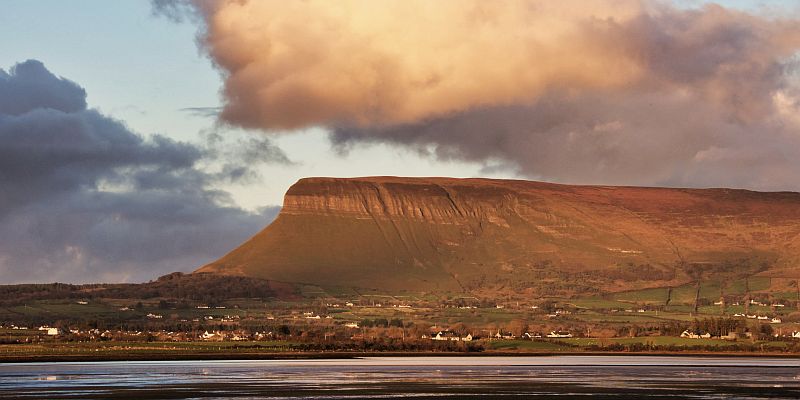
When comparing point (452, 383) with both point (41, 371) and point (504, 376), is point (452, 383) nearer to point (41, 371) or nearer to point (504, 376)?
point (504, 376)

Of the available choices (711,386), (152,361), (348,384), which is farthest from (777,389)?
(152,361)

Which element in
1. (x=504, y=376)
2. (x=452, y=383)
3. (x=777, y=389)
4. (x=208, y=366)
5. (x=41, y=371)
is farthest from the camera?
(x=208, y=366)

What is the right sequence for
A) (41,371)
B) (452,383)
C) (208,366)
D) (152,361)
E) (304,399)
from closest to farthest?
(304,399) → (452,383) → (41,371) → (208,366) → (152,361)

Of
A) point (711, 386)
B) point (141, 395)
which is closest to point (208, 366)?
point (141, 395)

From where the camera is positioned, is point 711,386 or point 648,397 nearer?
point 648,397

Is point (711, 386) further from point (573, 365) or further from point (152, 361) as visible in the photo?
point (152, 361)

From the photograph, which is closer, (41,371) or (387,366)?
(41,371)
